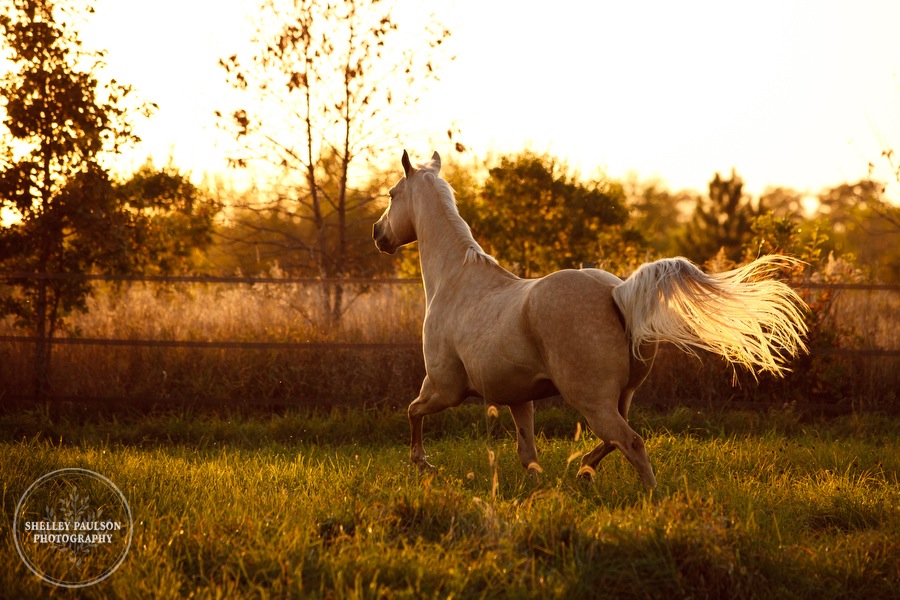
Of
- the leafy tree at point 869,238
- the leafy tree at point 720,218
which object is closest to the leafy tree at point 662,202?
the leafy tree at point 869,238

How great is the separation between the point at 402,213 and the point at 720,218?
33.4 meters

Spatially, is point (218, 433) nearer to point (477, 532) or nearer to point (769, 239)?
point (477, 532)

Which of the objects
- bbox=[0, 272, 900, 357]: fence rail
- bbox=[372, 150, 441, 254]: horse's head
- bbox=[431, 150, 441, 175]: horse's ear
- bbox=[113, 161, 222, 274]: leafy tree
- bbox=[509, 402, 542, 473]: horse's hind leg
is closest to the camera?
bbox=[509, 402, 542, 473]: horse's hind leg

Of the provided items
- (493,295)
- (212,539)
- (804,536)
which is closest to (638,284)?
(493,295)

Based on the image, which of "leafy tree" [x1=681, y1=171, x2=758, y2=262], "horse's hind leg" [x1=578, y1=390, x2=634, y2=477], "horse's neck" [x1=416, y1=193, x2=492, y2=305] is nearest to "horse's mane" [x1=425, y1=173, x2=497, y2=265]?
"horse's neck" [x1=416, y1=193, x2=492, y2=305]

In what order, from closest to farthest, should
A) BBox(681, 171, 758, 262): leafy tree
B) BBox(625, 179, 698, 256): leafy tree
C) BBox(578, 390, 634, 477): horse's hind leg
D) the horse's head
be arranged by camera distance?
BBox(578, 390, 634, 477): horse's hind leg → the horse's head → BBox(681, 171, 758, 262): leafy tree → BBox(625, 179, 698, 256): leafy tree

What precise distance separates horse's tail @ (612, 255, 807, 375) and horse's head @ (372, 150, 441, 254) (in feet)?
7.81

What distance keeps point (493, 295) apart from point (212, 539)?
2426mm

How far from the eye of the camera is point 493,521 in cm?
372

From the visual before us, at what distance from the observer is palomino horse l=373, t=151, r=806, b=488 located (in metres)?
4.52

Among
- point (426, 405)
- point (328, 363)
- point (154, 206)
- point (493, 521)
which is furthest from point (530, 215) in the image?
point (493, 521)

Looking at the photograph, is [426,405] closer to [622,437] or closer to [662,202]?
[622,437]

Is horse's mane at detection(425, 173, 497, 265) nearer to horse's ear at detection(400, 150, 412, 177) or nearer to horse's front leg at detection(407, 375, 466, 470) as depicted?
horse's ear at detection(400, 150, 412, 177)

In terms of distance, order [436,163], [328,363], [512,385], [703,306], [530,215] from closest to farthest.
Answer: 1. [703,306]
2. [512,385]
3. [436,163]
4. [328,363]
5. [530,215]
